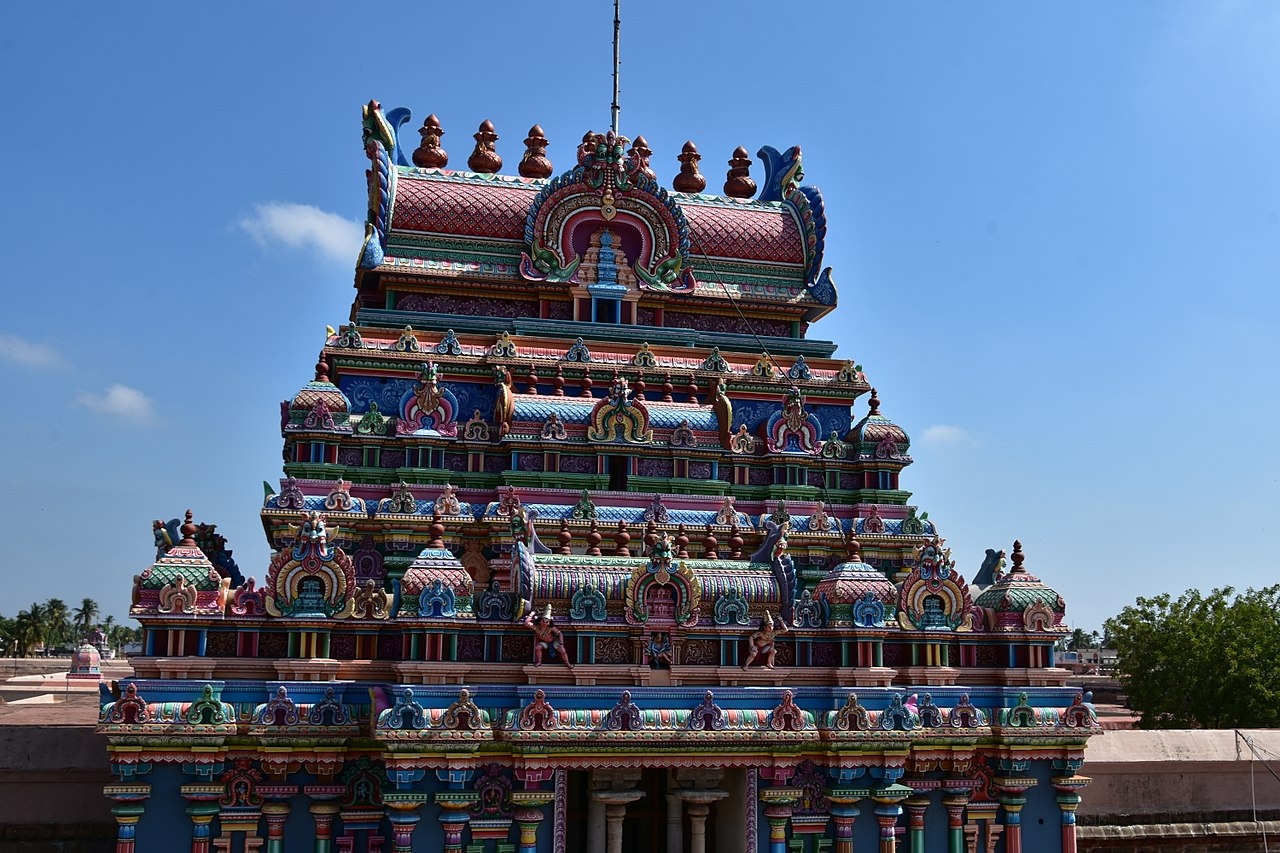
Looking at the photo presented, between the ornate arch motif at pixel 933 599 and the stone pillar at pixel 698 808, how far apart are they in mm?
3946

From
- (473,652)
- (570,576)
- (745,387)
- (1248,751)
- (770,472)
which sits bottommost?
(1248,751)

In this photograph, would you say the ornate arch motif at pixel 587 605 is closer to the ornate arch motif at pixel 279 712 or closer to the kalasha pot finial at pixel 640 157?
the ornate arch motif at pixel 279 712

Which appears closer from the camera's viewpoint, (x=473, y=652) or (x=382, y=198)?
(x=473, y=652)

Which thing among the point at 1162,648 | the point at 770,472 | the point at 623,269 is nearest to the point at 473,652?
the point at 770,472

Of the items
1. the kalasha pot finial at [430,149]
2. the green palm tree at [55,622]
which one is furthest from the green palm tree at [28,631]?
the kalasha pot finial at [430,149]

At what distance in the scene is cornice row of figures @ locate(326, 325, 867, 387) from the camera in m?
21.6

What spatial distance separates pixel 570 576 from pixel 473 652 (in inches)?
67.3

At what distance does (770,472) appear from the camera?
22.0 m

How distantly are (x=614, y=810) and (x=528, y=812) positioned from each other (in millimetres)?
1265

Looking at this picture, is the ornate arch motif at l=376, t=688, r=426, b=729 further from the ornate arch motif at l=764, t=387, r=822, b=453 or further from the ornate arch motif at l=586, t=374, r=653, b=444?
the ornate arch motif at l=764, t=387, r=822, b=453

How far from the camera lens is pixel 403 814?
15188 millimetres

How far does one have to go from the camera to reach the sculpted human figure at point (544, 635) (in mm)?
15727

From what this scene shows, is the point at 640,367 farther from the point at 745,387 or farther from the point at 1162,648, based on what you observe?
the point at 1162,648

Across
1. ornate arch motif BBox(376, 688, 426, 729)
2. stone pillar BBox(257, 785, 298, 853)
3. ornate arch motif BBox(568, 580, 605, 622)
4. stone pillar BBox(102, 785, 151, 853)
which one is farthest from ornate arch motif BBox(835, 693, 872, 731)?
stone pillar BBox(102, 785, 151, 853)
